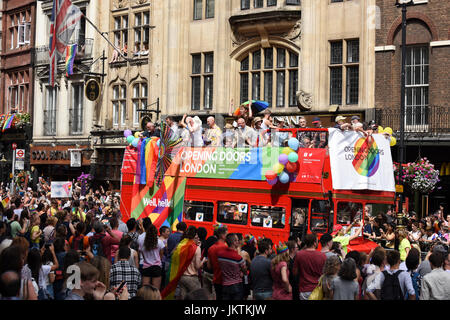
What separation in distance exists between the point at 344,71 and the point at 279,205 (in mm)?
11455

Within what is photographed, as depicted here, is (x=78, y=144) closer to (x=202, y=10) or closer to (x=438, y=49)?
(x=202, y=10)

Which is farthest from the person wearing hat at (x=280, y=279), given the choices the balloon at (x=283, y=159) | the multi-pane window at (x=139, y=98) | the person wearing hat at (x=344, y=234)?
the multi-pane window at (x=139, y=98)

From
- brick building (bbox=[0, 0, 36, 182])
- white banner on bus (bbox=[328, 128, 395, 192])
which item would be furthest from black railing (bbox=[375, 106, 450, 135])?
brick building (bbox=[0, 0, 36, 182])

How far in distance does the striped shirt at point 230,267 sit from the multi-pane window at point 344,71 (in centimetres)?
1741

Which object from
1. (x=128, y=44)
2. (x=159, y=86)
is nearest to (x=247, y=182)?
(x=159, y=86)

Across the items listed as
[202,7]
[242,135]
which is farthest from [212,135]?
[202,7]

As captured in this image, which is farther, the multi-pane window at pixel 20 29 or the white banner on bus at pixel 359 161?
the multi-pane window at pixel 20 29

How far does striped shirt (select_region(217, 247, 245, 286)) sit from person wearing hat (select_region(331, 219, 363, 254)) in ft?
14.1

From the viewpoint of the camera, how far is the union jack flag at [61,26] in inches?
1303

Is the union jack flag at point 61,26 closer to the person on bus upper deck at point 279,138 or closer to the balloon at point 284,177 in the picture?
the person on bus upper deck at point 279,138

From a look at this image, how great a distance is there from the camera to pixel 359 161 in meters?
16.2

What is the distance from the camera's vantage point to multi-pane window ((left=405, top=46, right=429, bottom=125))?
24.8 m
